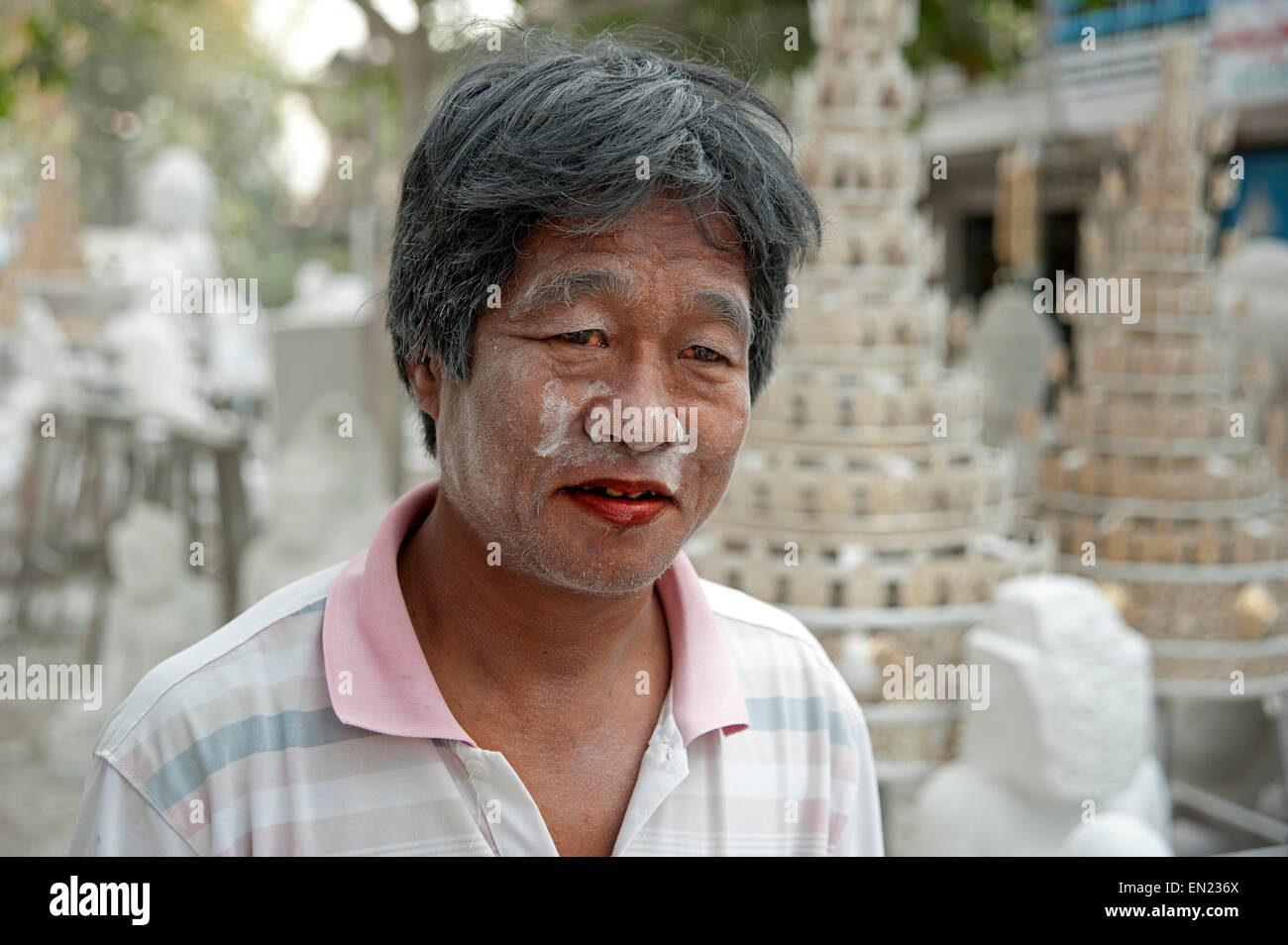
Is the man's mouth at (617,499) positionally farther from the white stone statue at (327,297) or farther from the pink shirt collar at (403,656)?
Result: the white stone statue at (327,297)

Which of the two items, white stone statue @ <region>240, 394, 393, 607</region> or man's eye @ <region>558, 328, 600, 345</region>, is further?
white stone statue @ <region>240, 394, 393, 607</region>

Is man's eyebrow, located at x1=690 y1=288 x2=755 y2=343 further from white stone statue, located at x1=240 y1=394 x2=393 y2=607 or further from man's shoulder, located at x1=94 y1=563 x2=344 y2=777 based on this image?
white stone statue, located at x1=240 y1=394 x2=393 y2=607

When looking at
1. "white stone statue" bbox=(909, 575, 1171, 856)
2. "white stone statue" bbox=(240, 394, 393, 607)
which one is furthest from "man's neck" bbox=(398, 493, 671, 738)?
"white stone statue" bbox=(240, 394, 393, 607)

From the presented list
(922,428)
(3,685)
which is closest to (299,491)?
(3,685)

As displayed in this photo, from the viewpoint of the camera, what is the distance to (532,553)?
131 cm

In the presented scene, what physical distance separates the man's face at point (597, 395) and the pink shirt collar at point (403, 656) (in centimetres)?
15

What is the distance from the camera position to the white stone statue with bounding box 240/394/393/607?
4.80 meters

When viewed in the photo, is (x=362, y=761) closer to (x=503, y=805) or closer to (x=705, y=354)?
(x=503, y=805)

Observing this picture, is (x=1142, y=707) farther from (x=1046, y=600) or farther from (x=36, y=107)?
(x=36, y=107)

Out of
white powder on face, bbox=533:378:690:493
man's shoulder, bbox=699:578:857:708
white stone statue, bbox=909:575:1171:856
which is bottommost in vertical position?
white stone statue, bbox=909:575:1171:856

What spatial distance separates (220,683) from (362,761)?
16cm

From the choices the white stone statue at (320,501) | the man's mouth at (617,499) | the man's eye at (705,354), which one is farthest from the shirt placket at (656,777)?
the white stone statue at (320,501)

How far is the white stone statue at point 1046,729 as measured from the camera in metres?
3.12

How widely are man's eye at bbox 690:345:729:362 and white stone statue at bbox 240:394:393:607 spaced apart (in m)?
3.53
